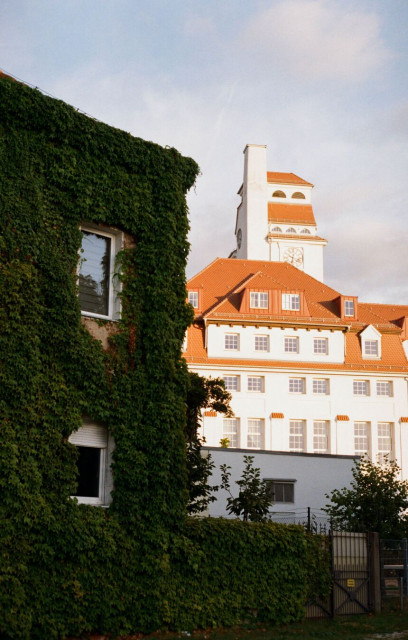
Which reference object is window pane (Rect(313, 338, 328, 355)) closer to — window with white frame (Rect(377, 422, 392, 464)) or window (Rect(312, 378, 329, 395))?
window (Rect(312, 378, 329, 395))

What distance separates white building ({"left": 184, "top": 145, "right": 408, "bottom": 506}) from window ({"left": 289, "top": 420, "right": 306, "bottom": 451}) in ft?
0.24

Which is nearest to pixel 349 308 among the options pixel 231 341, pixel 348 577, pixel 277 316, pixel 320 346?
pixel 320 346

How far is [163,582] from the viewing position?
15.6 m

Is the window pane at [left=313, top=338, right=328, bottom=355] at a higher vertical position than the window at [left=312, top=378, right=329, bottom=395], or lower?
higher

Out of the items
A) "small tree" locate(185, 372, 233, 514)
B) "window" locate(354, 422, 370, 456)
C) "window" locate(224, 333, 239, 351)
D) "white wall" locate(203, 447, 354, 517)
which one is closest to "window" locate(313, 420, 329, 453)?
"window" locate(354, 422, 370, 456)

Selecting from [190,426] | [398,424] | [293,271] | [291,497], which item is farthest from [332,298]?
[190,426]

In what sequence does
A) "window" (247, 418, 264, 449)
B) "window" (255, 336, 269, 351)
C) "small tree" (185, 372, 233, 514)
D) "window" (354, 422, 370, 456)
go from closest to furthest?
"small tree" (185, 372, 233, 514) → "window" (247, 418, 264, 449) → "window" (255, 336, 269, 351) → "window" (354, 422, 370, 456)

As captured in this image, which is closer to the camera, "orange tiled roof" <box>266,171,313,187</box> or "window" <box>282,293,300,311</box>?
"window" <box>282,293,300,311</box>

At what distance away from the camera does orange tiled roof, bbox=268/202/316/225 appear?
86.2 m

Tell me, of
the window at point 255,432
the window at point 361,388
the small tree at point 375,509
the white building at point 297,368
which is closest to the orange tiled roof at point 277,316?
the white building at point 297,368

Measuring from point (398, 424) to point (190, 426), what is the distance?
3576 centimetres

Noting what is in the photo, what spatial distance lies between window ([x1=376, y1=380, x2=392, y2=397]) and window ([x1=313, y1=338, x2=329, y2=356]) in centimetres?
497

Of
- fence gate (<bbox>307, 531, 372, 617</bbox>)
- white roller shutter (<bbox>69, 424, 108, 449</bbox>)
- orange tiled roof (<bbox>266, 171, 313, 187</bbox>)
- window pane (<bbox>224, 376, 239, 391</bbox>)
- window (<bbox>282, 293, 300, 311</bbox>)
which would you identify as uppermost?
orange tiled roof (<bbox>266, 171, 313, 187</bbox>)

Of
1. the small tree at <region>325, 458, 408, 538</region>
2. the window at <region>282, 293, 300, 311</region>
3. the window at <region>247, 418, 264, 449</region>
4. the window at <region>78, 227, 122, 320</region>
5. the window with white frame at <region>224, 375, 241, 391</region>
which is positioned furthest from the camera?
the window at <region>282, 293, 300, 311</region>
